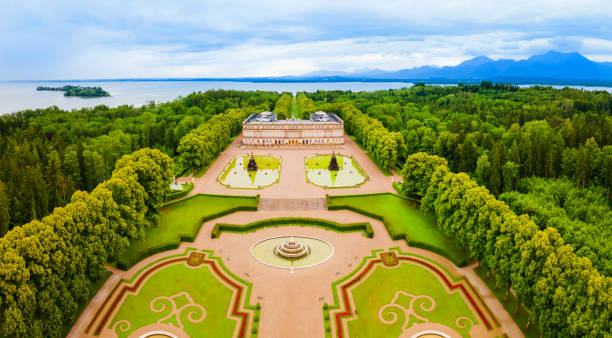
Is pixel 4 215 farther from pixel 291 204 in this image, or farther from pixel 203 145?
pixel 291 204

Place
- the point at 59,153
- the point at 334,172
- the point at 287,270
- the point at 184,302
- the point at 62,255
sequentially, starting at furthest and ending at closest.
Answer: the point at 334,172 < the point at 59,153 < the point at 287,270 < the point at 184,302 < the point at 62,255

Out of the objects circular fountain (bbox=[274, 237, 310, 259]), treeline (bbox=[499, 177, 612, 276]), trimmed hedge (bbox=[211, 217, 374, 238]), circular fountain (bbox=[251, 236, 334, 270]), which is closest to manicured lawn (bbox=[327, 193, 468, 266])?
trimmed hedge (bbox=[211, 217, 374, 238])

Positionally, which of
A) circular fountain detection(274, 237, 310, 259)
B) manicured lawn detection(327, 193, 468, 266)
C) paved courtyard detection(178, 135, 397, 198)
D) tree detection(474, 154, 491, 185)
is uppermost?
tree detection(474, 154, 491, 185)

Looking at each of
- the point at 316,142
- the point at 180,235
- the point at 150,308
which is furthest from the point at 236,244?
the point at 316,142

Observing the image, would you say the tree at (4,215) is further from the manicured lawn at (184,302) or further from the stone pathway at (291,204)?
the stone pathway at (291,204)

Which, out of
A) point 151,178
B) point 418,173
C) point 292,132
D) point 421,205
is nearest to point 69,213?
point 151,178

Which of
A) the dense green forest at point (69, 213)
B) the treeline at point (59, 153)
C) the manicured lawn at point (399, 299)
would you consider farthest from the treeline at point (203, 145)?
the manicured lawn at point (399, 299)

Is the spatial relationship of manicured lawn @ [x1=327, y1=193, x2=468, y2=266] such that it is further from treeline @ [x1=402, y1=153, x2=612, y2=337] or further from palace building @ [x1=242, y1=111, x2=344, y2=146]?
palace building @ [x1=242, y1=111, x2=344, y2=146]
